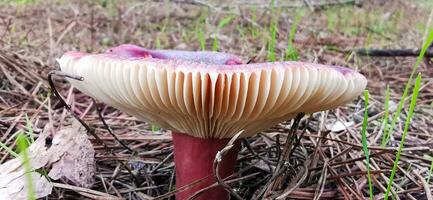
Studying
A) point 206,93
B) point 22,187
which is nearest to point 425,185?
point 206,93

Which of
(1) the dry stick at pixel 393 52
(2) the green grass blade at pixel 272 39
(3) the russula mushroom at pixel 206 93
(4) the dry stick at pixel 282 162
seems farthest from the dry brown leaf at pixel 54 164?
(1) the dry stick at pixel 393 52

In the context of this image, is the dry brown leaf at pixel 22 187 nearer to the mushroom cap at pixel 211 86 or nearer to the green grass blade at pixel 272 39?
the mushroom cap at pixel 211 86

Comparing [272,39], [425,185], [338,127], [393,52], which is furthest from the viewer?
[393,52]

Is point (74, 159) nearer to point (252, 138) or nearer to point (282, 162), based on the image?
point (282, 162)

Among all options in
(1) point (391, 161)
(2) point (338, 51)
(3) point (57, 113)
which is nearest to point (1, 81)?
(3) point (57, 113)

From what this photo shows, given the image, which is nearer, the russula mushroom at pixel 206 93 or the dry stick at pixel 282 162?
the russula mushroom at pixel 206 93

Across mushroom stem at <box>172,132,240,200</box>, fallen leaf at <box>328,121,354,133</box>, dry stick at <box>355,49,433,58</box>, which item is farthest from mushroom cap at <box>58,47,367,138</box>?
dry stick at <box>355,49,433,58</box>

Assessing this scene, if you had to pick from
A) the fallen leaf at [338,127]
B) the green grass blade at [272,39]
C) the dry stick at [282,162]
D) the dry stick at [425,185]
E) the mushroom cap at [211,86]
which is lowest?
the fallen leaf at [338,127]

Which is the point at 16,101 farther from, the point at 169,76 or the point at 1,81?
the point at 169,76

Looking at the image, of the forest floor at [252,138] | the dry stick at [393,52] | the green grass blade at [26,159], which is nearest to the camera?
the green grass blade at [26,159]
